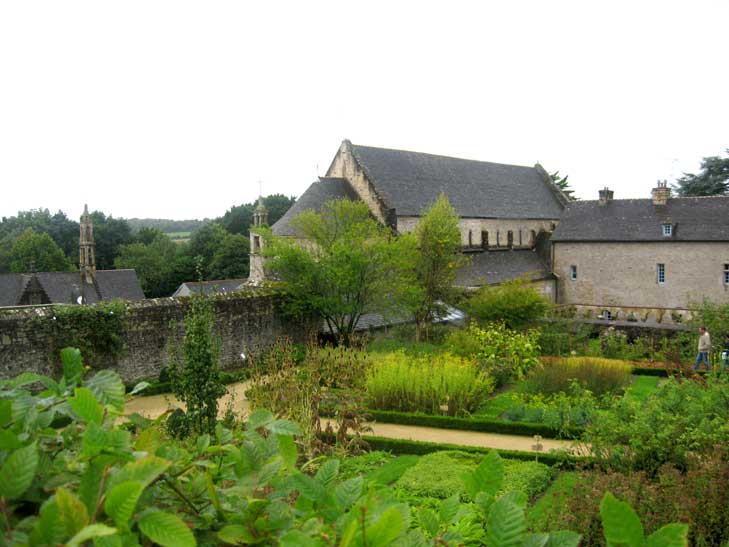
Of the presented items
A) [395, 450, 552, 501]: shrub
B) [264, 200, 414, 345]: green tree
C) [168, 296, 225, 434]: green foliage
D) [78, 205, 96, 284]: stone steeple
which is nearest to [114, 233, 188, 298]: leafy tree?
[78, 205, 96, 284]: stone steeple

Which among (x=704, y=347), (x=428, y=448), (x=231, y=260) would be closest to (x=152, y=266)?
(x=231, y=260)

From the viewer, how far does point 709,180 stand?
48594mm

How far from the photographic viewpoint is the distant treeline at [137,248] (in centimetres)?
5416

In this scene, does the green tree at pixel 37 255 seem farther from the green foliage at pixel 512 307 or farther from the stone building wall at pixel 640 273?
the green foliage at pixel 512 307

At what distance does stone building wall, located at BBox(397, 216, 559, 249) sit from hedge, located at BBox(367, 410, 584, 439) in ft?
56.7

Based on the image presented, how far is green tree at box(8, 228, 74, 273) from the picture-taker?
173 feet

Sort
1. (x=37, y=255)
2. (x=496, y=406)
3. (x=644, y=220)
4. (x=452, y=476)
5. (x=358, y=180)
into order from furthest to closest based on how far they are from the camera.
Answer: (x=37, y=255), (x=644, y=220), (x=358, y=180), (x=496, y=406), (x=452, y=476)

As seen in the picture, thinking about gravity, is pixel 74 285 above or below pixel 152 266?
below

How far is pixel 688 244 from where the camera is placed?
31172 mm

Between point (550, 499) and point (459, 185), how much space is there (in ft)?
90.5

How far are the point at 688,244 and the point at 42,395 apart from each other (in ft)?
111

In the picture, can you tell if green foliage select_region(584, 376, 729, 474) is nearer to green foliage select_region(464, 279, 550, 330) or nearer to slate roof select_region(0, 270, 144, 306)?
green foliage select_region(464, 279, 550, 330)

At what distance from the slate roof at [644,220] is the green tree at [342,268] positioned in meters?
16.5

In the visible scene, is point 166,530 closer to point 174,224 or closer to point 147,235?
point 147,235
